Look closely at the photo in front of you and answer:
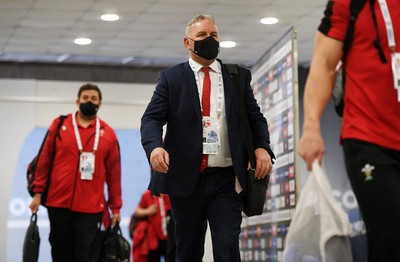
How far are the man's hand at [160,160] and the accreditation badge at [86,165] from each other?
3049 millimetres

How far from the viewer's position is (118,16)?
38.8ft

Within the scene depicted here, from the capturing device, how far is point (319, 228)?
285cm

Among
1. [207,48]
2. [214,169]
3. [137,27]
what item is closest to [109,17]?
[137,27]

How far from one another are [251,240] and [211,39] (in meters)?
5.75

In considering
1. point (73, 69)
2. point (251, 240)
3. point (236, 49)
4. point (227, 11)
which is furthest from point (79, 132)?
point (73, 69)

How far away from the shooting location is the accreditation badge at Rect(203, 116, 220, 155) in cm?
479

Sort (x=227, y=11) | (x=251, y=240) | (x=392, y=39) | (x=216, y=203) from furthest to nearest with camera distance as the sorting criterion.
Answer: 1. (x=227, y=11)
2. (x=251, y=240)
3. (x=216, y=203)
4. (x=392, y=39)

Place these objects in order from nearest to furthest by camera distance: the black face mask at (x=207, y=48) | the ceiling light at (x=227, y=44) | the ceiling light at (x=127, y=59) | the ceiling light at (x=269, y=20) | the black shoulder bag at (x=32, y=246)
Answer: the black face mask at (x=207, y=48) → the black shoulder bag at (x=32, y=246) → the ceiling light at (x=269, y=20) → the ceiling light at (x=227, y=44) → the ceiling light at (x=127, y=59)

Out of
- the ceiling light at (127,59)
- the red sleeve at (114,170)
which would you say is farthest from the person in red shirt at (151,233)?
the ceiling light at (127,59)

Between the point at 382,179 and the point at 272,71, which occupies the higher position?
the point at 272,71

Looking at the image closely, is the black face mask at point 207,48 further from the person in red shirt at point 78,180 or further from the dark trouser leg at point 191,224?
the person in red shirt at point 78,180

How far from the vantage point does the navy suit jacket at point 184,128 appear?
15.6 feet

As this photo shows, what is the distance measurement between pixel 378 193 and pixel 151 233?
333 inches

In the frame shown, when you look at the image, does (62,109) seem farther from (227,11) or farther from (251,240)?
(251,240)
